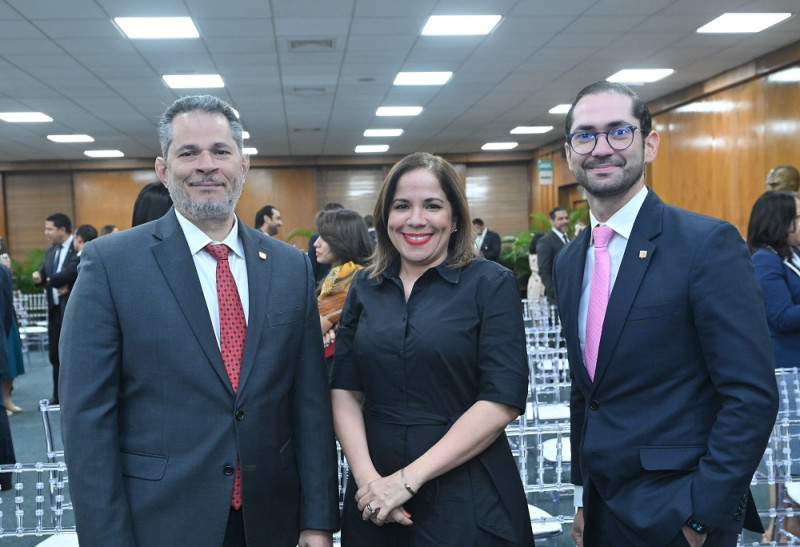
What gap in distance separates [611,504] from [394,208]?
0.94 m

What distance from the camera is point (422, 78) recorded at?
947 cm

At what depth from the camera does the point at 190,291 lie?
65.2 inches

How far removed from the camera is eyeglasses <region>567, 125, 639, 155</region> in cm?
171

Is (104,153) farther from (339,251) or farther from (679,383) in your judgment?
(679,383)

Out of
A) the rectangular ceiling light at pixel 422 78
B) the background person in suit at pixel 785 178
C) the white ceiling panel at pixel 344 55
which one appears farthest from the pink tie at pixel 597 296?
the rectangular ceiling light at pixel 422 78

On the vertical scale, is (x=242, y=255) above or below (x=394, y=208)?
below

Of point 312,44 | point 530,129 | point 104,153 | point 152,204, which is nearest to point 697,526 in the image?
point 152,204

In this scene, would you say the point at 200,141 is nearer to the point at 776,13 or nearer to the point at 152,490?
the point at 152,490

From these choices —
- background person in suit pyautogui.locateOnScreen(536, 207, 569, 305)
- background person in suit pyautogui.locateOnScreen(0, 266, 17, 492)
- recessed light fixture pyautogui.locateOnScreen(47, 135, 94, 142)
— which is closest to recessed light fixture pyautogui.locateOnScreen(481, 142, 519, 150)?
background person in suit pyautogui.locateOnScreen(536, 207, 569, 305)

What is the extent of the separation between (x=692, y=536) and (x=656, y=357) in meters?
0.40

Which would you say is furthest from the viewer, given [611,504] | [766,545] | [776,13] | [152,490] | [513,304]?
[776,13]

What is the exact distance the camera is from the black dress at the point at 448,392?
1.80 metres

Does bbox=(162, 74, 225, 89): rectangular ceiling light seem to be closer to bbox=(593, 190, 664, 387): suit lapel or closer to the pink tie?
the pink tie

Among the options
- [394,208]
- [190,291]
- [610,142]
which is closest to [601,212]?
[610,142]
